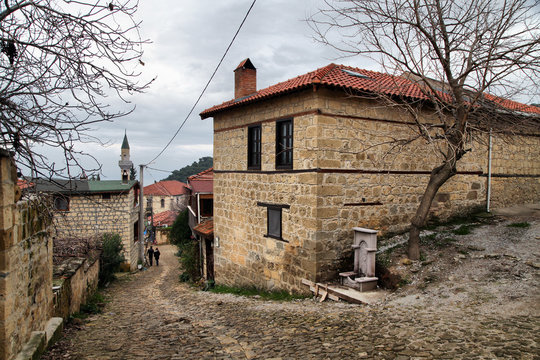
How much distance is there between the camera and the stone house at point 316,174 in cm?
855

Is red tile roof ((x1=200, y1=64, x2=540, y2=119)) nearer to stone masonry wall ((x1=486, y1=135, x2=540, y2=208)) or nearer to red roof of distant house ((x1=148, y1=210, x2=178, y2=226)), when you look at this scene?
stone masonry wall ((x1=486, y1=135, x2=540, y2=208))

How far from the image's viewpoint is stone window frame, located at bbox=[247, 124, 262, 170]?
10477mm

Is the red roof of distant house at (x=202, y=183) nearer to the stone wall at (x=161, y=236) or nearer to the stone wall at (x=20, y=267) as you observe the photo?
the stone wall at (x=20, y=267)

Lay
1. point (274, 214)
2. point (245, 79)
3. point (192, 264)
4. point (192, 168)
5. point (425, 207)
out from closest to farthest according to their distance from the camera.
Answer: point (425, 207), point (274, 214), point (245, 79), point (192, 264), point (192, 168)

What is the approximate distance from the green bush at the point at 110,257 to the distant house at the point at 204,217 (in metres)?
3.85

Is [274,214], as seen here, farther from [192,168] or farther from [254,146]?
[192,168]

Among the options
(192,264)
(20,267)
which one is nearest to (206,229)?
(192,264)

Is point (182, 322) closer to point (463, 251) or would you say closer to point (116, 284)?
point (463, 251)

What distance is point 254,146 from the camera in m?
10.8

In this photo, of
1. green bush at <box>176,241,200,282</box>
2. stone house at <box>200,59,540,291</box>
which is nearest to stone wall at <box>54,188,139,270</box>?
green bush at <box>176,241,200,282</box>

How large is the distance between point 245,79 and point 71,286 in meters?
7.73

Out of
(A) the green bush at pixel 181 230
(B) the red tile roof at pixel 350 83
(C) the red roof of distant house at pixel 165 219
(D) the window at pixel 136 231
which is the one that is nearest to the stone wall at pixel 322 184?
(B) the red tile roof at pixel 350 83

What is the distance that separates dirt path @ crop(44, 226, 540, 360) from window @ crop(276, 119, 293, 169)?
11.1ft

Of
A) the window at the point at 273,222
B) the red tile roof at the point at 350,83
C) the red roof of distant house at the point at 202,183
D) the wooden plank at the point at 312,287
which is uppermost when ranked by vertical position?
the red tile roof at the point at 350,83
